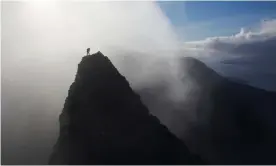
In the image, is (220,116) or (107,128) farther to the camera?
(220,116)

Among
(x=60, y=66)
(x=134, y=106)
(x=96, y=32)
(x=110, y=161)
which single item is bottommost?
(x=110, y=161)

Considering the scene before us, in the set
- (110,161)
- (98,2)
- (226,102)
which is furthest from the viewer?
(226,102)

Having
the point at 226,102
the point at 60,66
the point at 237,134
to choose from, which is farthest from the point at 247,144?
the point at 60,66

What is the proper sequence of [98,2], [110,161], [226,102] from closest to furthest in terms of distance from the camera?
1. [110,161]
2. [98,2]
3. [226,102]

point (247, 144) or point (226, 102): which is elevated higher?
point (226, 102)

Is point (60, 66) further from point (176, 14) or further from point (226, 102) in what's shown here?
point (226, 102)
